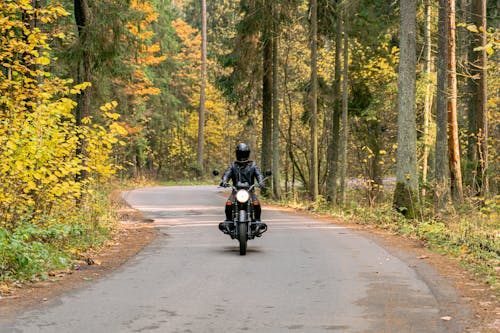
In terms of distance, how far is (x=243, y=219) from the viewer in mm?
12141

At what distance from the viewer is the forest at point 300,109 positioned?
1138 cm

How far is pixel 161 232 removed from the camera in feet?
54.6

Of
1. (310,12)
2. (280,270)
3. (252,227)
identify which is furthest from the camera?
(310,12)

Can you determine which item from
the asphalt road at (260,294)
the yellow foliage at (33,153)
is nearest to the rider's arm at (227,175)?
the asphalt road at (260,294)

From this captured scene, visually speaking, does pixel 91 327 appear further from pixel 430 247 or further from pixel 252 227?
pixel 430 247

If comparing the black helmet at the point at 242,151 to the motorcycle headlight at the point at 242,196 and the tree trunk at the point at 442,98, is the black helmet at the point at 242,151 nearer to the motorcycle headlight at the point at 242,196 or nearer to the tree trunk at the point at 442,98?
the motorcycle headlight at the point at 242,196

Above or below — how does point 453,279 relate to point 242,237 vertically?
below

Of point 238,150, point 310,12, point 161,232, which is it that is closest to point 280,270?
point 238,150

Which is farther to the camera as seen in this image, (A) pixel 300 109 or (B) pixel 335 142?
(A) pixel 300 109

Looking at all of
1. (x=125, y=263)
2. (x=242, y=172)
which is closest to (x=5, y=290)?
(x=125, y=263)

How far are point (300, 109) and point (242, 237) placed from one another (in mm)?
26894

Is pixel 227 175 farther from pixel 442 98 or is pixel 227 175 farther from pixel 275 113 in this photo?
pixel 275 113

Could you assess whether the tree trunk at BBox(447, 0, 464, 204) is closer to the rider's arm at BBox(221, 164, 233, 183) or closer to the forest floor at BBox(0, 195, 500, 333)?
the forest floor at BBox(0, 195, 500, 333)

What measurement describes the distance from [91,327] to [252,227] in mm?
6264
